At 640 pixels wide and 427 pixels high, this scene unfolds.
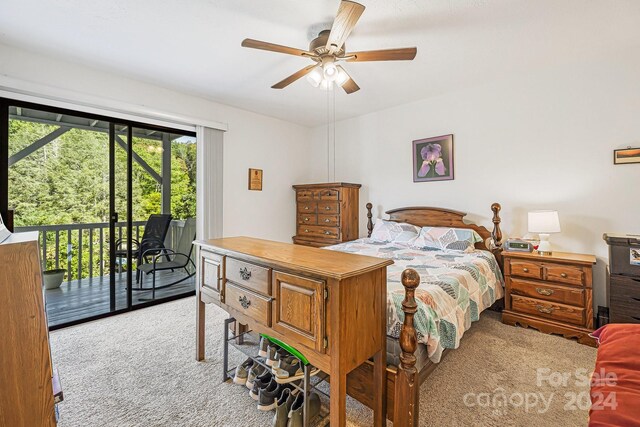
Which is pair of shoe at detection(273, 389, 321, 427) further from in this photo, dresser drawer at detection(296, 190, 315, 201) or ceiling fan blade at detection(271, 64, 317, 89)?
dresser drawer at detection(296, 190, 315, 201)

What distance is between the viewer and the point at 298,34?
2.26 metres

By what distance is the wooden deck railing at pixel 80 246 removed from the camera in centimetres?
300

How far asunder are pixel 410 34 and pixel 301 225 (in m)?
3.14

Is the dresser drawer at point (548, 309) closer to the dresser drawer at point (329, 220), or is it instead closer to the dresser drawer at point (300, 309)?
the dresser drawer at point (329, 220)

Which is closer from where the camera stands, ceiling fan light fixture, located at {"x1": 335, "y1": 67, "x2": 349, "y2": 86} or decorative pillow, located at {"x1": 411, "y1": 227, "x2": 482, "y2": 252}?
ceiling fan light fixture, located at {"x1": 335, "y1": 67, "x2": 349, "y2": 86}

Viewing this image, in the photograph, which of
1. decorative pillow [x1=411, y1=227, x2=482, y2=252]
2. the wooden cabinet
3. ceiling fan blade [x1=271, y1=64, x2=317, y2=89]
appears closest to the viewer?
the wooden cabinet

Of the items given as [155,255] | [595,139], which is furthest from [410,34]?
[155,255]

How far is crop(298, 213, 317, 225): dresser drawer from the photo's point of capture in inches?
178

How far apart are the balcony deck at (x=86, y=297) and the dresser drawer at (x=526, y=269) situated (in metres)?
3.82

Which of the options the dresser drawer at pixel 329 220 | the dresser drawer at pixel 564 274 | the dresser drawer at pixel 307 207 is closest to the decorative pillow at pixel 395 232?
the dresser drawer at pixel 329 220

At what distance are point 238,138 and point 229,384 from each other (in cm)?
319

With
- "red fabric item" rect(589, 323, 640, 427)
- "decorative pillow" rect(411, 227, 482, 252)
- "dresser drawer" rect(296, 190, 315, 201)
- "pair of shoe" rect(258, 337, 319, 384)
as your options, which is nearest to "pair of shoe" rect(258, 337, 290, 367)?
"pair of shoe" rect(258, 337, 319, 384)

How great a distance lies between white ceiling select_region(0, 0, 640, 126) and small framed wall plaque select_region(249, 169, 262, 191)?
1388mm

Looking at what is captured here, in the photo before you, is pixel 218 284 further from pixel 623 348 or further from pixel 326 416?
pixel 623 348
